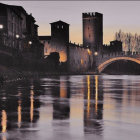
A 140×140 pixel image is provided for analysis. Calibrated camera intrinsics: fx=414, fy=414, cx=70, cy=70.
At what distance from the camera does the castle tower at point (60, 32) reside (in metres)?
135

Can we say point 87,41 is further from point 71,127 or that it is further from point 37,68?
point 71,127

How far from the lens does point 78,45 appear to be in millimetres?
145125

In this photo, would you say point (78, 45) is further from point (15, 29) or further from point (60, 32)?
point (15, 29)

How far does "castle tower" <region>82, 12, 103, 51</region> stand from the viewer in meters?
158

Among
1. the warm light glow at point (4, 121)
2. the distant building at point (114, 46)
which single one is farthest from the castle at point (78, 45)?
the warm light glow at point (4, 121)

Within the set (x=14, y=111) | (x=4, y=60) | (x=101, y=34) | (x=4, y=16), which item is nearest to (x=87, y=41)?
(x=101, y=34)

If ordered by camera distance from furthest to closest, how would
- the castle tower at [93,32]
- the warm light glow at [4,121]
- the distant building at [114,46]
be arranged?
the distant building at [114,46] → the castle tower at [93,32] → the warm light glow at [4,121]

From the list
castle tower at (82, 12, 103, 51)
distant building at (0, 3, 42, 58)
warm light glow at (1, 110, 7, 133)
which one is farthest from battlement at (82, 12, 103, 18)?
warm light glow at (1, 110, 7, 133)

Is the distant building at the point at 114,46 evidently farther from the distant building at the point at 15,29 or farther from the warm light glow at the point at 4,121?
the warm light glow at the point at 4,121

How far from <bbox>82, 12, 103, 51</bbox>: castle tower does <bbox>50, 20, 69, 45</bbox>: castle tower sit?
68.6ft

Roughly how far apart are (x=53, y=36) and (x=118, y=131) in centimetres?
12822

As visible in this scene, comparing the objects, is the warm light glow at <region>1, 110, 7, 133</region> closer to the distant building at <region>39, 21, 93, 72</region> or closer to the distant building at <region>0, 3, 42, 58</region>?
the distant building at <region>0, 3, 42, 58</region>

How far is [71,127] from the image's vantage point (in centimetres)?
1106

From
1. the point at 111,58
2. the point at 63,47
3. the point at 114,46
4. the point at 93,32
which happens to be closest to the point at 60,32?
the point at 63,47
